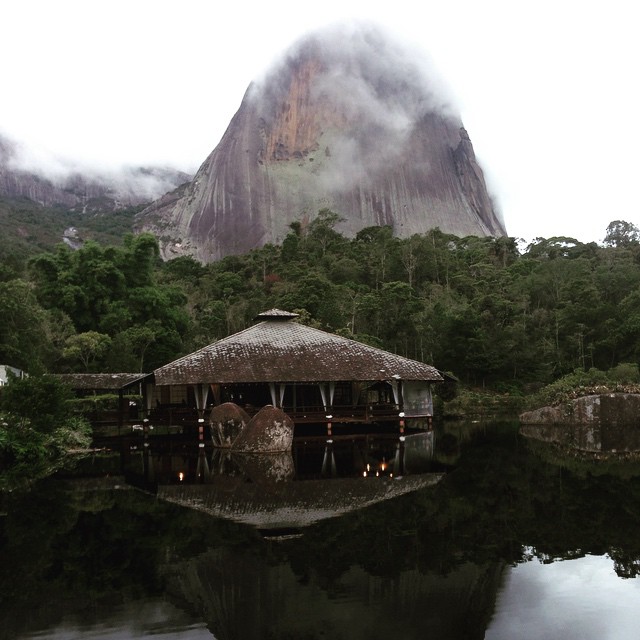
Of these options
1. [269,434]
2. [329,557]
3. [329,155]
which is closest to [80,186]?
[329,155]

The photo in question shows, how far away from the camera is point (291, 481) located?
468 inches

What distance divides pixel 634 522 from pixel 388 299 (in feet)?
112

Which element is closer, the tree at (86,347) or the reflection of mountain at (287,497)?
the reflection of mountain at (287,497)

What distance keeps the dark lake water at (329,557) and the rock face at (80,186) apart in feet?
368

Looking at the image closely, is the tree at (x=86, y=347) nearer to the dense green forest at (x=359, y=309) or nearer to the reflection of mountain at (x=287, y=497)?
the dense green forest at (x=359, y=309)

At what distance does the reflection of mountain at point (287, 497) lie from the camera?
8.83 m

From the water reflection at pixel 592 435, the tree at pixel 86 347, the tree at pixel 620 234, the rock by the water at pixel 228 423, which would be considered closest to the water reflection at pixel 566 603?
the water reflection at pixel 592 435

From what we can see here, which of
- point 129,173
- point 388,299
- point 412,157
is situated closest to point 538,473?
point 388,299

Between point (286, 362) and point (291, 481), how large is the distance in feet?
37.5

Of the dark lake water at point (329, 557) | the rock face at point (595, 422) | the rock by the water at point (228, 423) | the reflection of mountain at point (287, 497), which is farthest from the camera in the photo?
the rock by the water at point (228, 423)

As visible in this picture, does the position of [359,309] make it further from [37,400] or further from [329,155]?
[329,155]

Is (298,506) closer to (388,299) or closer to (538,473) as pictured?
(538,473)

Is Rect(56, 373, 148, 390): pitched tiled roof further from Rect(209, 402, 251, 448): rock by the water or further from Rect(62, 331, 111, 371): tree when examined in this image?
Rect(209, 402, 251, 448): rock by the water

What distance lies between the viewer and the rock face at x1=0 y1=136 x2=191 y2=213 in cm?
11906
